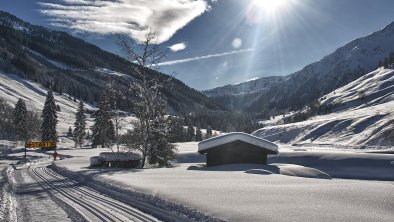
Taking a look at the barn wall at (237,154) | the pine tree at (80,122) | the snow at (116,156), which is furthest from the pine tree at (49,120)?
the barn wall at (237,154)

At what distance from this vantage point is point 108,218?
12352 millimetres

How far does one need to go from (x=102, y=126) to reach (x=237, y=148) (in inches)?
1876

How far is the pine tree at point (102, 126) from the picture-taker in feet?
251

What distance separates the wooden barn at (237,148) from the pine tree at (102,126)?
3558cm

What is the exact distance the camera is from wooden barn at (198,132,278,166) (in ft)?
124

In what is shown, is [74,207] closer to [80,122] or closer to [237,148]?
[237,148]

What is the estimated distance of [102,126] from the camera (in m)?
79.8

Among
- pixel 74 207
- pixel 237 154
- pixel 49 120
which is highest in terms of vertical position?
Answer: pixel 49 120

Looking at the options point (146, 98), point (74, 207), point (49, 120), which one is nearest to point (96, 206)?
point (74, 207)

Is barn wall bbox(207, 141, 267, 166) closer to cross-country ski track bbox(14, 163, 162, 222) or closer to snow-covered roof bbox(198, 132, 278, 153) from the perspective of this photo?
snow-covered roof bbox(198, 132, 278, 153)

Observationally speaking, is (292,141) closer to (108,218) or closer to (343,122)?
(343,122)

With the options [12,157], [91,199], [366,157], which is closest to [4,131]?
[12,157]

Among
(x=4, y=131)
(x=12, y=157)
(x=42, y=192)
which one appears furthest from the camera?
(x=4, y=131)

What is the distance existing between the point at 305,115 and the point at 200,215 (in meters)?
178
